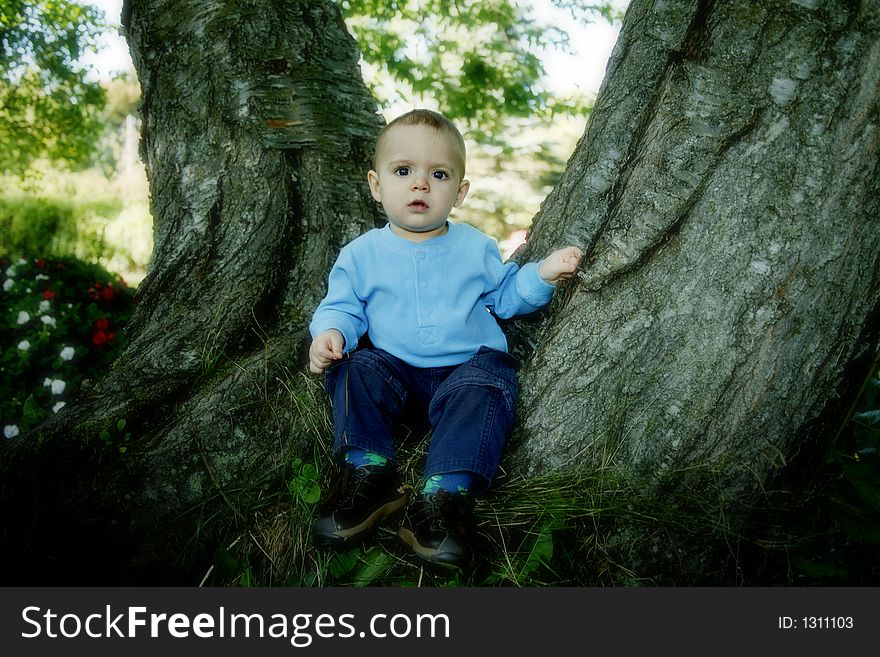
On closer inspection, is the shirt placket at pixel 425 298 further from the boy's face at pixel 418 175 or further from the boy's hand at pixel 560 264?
the boy's hand at pixel 560 264

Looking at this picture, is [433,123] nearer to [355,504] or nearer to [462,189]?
[462,189]

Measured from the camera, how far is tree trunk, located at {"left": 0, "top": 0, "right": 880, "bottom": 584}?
1.75m

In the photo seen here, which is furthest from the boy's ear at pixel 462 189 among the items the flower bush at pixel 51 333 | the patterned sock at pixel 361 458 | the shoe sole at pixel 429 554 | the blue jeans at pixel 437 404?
the flower bush at pixel 51 333

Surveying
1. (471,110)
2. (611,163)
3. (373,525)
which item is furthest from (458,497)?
(471,110)

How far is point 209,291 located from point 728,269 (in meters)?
1.89

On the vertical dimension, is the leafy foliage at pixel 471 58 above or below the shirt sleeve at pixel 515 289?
above

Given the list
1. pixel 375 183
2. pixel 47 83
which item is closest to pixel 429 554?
pixel 375 183

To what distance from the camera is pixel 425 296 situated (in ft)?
7.83

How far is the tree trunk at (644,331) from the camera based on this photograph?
68.7 inches

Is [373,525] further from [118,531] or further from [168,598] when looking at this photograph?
[118,531]

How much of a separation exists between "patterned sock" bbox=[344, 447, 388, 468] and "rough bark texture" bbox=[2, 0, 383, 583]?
0.25 m

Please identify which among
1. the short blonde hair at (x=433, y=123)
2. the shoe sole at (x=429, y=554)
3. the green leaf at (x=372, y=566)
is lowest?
the green leaf at (x=372, y=566)

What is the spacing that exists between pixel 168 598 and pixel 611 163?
1.90 metres

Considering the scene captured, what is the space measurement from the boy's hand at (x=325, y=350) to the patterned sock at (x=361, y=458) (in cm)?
31
